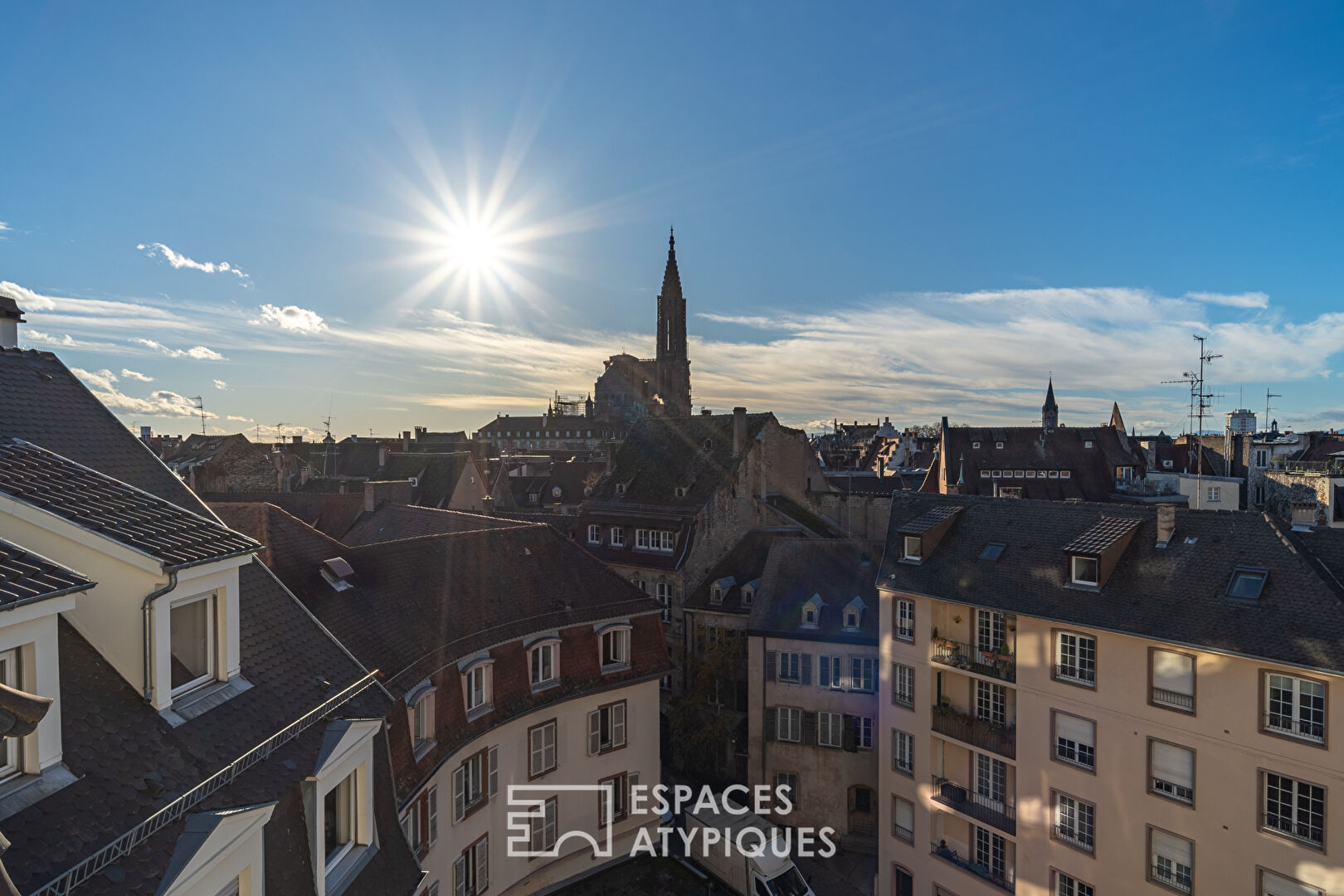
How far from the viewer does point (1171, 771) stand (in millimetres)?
19625

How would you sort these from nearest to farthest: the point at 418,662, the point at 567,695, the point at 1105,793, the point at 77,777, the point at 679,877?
1. the point at 77,777
2. the point at 418,662
3. the point at 1105,793
4. the point at 567,695
5. the point at 679,877

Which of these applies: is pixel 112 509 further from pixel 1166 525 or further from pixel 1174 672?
pixel 1166 525

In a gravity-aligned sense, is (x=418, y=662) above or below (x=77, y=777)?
below

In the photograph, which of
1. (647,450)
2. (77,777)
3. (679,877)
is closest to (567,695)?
(679,877)

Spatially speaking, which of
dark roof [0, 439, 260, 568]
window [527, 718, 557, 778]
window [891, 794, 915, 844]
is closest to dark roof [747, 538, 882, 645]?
window [891, 794, 915, 844]

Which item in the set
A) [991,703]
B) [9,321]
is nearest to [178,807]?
[9,321]

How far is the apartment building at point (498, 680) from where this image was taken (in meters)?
18.1

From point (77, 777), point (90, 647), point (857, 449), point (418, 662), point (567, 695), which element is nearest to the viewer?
point (77, 777)

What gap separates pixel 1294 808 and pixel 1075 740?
518 cm

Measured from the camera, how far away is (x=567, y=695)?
2286 centimetres

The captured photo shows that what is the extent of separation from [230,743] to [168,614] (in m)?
1.68

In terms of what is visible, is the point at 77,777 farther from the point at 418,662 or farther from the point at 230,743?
the point at 418,662

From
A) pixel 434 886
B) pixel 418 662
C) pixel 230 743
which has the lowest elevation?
pixel 434 886

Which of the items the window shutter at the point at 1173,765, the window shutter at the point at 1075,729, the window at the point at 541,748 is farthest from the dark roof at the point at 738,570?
the window shutter at the point at 1173,765
